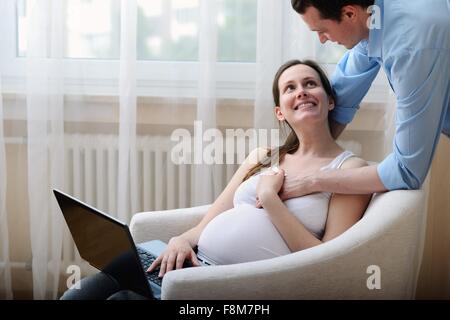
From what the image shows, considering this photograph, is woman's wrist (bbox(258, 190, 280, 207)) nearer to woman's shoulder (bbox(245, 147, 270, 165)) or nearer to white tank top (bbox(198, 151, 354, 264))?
white tank top (bbox(198, 151, 354, 264))

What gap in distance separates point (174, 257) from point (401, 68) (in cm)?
66

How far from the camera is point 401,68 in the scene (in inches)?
56.5

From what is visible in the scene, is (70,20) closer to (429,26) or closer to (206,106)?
(206,106)

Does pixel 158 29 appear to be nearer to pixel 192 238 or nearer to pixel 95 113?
pixel 95 113

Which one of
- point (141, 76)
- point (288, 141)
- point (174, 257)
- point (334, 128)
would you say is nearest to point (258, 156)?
point (288, 141)

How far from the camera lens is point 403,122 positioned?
1459mm

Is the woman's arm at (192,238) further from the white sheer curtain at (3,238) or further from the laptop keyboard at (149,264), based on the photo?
the white sheer curtain at (3,238)

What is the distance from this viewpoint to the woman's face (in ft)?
5.51

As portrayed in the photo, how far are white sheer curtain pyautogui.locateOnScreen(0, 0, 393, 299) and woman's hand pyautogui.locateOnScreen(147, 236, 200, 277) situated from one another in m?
0.56

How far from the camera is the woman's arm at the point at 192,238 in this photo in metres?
1.60

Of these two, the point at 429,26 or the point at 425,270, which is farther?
the point at 425,270
